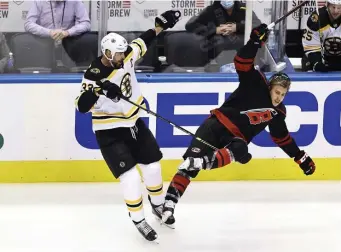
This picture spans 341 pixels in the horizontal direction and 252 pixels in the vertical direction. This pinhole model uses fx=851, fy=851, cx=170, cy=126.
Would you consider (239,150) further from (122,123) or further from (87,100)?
(87,100)

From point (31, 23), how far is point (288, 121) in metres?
1.85

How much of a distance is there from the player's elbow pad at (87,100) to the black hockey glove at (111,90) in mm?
67

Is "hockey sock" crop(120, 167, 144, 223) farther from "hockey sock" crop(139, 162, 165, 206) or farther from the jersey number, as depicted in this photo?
the jersey number

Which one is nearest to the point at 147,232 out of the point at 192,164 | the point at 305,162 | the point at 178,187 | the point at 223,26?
the point at 178,187

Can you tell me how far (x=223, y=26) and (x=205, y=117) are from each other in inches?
26.2

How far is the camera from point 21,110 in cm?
554

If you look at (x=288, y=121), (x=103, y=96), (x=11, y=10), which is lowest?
A: (x=288, y=121)

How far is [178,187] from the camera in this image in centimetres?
480

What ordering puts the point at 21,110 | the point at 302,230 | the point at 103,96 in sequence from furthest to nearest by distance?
the point at 21,110 → the point at 302,230 → the point at 103,96

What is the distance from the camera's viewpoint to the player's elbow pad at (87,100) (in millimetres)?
4422

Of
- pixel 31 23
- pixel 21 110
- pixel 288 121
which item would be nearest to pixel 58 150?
pixel 21 110

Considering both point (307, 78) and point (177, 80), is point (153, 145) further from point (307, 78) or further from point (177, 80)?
point (307, 78)

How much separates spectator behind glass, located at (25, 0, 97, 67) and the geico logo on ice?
0.53 metres

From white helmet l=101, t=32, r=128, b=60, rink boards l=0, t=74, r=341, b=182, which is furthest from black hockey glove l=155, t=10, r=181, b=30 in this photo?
rink boards l=0, t=74, r=341, b=182
